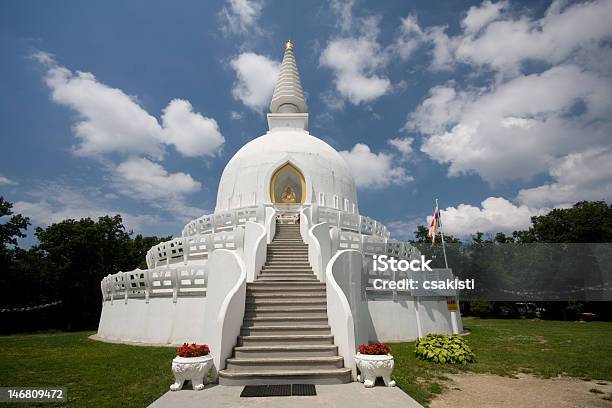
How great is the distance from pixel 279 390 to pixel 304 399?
0.73 m

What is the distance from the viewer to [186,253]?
1691 centimetres

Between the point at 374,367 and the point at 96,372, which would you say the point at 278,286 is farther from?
the point at 96,372

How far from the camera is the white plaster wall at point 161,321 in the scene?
13.4 m

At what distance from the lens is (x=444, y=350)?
421 inches

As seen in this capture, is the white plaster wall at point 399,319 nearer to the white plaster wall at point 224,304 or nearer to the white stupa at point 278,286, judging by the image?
the white stupa at point 278,286

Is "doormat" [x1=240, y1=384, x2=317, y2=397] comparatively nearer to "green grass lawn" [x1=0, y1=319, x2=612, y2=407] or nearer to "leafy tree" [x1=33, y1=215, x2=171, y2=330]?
"green grass lawn" [x1=0, y1=319, x2=612, y2=407]

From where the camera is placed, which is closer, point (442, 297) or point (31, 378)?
point (31, 378)

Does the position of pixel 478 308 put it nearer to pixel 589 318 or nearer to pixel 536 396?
pixel 589 318

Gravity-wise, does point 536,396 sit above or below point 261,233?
below

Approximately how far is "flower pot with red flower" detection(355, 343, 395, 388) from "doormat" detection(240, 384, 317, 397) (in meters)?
1.12

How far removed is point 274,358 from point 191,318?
6348 millimetres

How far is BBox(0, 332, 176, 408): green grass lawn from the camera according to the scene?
734 centimetres

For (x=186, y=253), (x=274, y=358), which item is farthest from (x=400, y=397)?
(x=186, y=253)

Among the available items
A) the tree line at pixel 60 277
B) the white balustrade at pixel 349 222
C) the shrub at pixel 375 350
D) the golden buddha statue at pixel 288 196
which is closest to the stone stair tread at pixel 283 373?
the shrub at pixel 375 350
